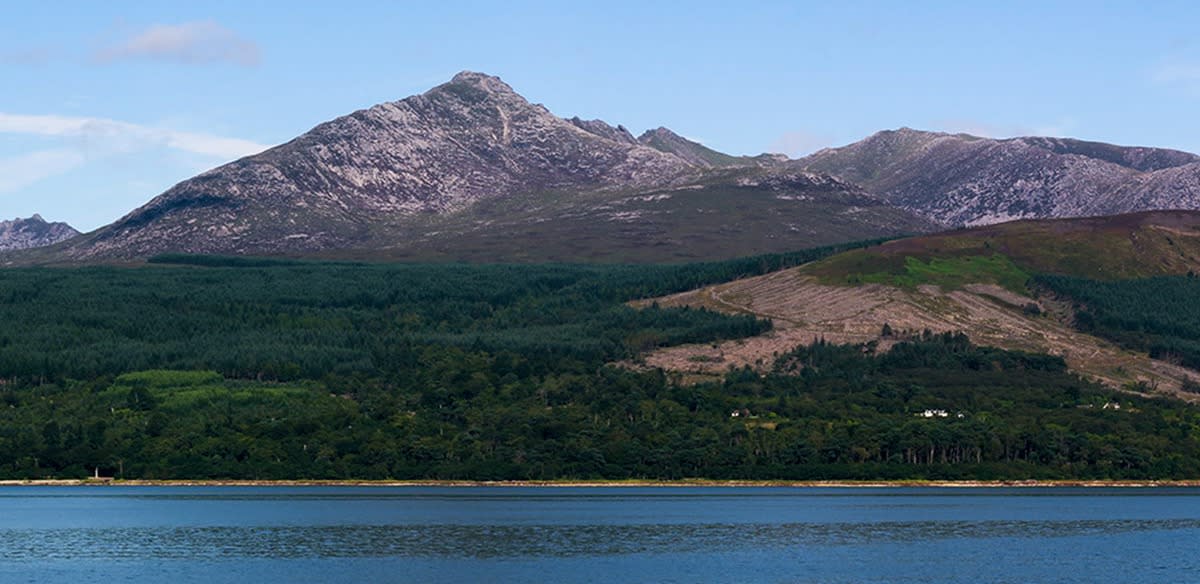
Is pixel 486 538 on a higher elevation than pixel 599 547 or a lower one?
Result: lower

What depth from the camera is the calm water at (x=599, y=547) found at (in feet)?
434

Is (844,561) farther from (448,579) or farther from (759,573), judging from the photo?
(448,579)

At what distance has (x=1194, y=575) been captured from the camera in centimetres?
13425

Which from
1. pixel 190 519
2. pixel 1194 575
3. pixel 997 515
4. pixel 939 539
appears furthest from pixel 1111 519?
pixel 190 519

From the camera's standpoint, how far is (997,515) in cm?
19575

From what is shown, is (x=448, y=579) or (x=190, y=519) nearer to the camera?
(x=448, y=579)

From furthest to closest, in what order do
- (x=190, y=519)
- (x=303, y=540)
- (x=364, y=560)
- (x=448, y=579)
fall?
(x=190, y=519)
(x=303, y=540)
(x=364, y=560)
(x=448, y=579)

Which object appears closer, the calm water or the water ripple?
the calm water

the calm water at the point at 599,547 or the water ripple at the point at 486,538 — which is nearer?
the calm water at the point at 599,547

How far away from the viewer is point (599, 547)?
507ft

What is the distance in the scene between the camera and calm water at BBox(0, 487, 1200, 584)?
434ft

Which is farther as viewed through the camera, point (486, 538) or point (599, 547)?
point (486, 538)

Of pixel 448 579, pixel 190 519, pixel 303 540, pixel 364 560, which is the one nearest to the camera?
pixel 448 579

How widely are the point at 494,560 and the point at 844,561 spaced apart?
99.0 ft
